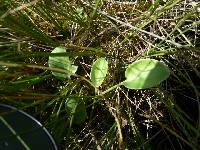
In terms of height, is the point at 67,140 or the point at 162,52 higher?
the point at 162,52

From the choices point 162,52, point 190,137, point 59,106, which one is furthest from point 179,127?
point 59,106

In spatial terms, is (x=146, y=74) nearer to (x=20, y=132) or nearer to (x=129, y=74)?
(x=129, y=74)

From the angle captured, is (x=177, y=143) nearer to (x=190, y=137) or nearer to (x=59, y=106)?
(x=190, y=137)

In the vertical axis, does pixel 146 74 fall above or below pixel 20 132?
above

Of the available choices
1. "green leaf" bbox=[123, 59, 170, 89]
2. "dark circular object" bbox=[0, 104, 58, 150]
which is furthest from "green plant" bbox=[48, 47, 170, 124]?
"dark circular object" bbox=[0, 104, 58, 150]

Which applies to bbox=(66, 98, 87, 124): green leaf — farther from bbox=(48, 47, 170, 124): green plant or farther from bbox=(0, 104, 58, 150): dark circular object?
bbox=(0, 104, 58, 150): dark circular object

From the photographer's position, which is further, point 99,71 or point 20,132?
point 99,71

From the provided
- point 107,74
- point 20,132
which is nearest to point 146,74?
point 107,74

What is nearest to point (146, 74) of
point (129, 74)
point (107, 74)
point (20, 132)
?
point (129, 74)
